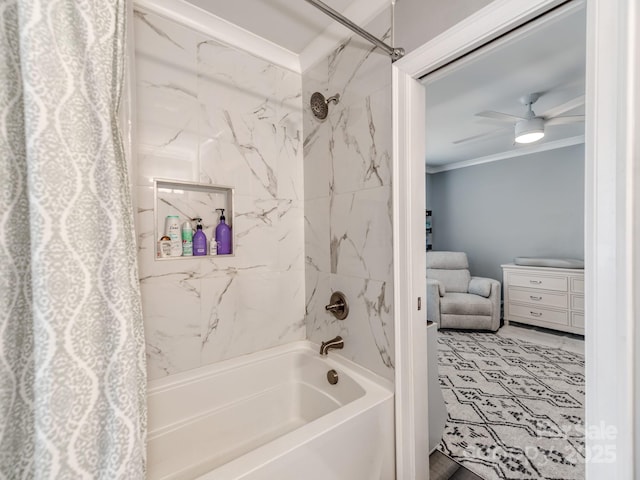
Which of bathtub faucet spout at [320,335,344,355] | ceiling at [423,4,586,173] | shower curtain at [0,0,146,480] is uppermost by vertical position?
ceiling at [423,4,586,173]

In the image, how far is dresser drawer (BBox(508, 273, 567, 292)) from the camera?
3.42m

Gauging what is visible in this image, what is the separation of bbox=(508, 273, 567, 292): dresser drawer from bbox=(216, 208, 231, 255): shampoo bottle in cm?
394

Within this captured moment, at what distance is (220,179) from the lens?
1559mm

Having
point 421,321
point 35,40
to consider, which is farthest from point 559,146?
point 35,40

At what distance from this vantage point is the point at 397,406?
50.3 inches

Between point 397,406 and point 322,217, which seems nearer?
point 397,406

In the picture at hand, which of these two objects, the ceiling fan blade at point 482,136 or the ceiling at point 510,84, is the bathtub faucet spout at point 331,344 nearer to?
the ceiling at point 510,84

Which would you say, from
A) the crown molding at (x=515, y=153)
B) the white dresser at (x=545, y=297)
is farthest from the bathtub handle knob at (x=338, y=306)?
the crown molding at (x=515, y=153)

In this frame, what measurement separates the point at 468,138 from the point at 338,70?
2536mm

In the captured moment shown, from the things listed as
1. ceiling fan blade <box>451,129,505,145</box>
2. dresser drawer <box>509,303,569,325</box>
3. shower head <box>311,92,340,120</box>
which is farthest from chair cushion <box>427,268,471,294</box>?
shower head <box>311,92,340,120</box>

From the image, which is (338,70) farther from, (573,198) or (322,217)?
(573,198)

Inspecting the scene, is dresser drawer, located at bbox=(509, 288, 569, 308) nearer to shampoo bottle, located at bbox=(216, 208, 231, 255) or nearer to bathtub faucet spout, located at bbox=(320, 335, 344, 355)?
bathtub faucet spout, located at bbox=(320, 335, 344, 355)

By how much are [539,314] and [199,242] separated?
4149 millimetres

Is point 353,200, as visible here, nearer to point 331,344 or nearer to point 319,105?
point 319,105
